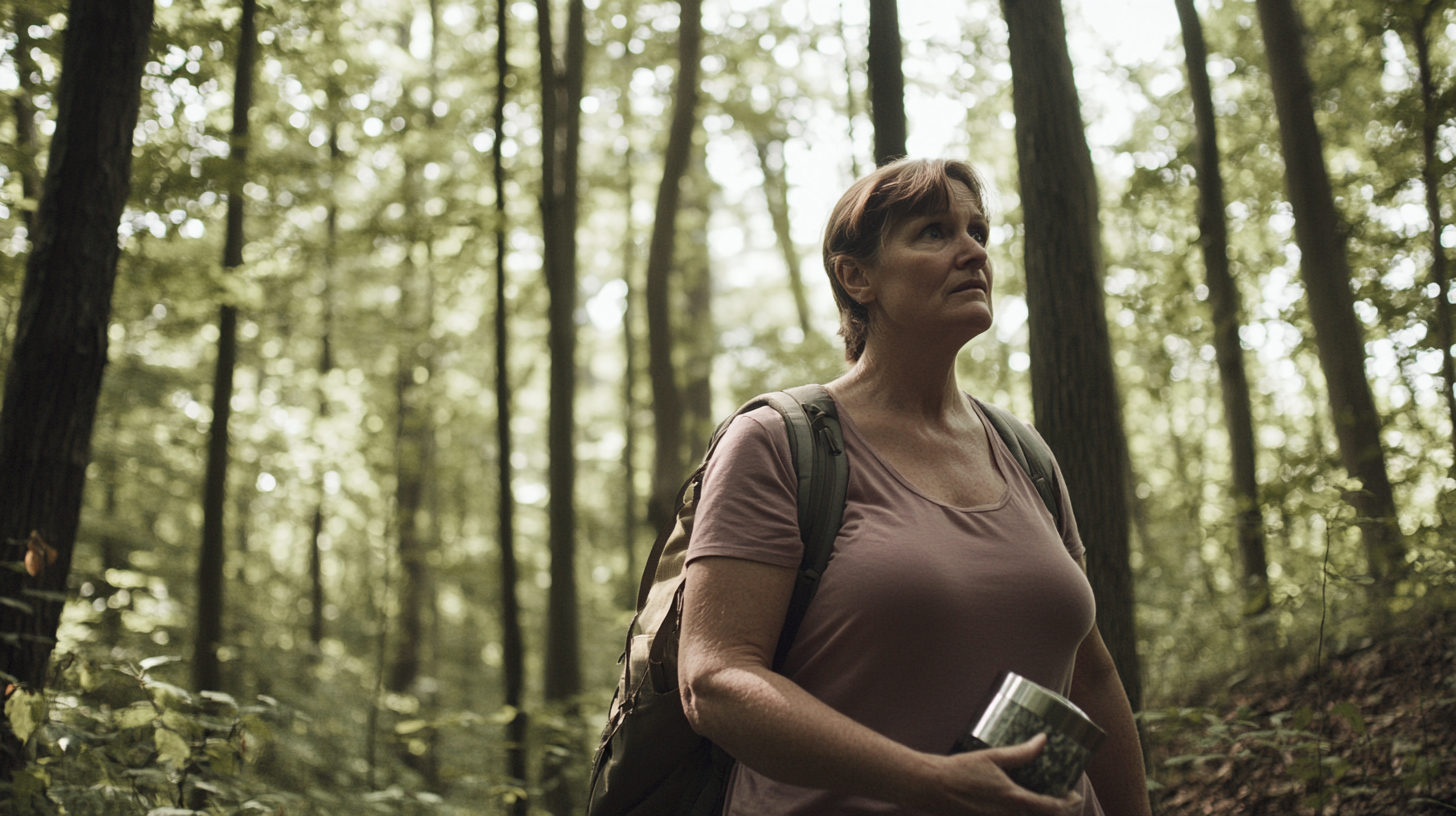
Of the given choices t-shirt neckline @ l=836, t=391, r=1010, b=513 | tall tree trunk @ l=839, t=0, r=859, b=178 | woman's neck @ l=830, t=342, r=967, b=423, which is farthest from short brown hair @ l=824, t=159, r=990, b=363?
tall tree trunk @ l=839, t=0, r=859, b=178

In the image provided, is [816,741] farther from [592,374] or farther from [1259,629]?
[592,374]

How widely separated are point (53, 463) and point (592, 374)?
22661 mm

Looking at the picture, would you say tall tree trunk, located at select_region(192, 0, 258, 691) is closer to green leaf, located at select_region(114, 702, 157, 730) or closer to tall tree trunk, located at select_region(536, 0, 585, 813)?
tall tree trunk, located at select_region(536, 0, 585, 813)

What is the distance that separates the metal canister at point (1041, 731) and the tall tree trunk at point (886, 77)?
3.41m

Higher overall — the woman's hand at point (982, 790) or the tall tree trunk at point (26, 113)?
the tall tree trunk at point (26, 113)

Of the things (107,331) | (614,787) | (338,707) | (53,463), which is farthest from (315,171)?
(614,787)

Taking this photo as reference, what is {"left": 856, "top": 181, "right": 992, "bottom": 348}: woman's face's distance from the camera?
1921 mm

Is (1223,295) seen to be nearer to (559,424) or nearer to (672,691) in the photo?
(559,424)

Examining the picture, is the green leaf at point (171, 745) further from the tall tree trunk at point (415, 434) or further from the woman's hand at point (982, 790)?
the tall tree trunk at point (415, 434)

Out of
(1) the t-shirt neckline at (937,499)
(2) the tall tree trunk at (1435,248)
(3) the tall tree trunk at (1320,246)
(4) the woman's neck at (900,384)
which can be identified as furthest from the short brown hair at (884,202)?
(3) the tall tree trunk at (1320,246)

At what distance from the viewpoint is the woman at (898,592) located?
4.84 feet

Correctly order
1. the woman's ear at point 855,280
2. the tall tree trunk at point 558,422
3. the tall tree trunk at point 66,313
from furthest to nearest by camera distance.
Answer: the tall tree trunk at point 558,422 < the tall tree trunk at point 66,313 < the woman's ear at point 855,280

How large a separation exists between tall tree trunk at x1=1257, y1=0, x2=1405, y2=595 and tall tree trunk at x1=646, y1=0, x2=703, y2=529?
233 inches

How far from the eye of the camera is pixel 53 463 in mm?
4309
